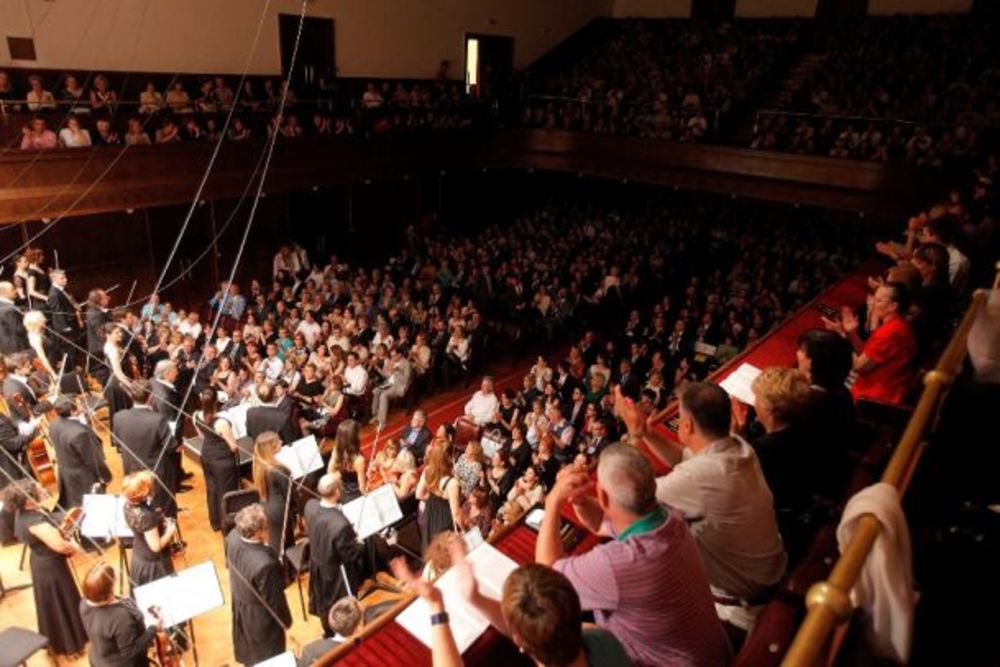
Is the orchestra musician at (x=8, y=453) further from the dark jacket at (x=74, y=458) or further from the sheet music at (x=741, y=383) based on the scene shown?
the sheet music at (x=741, y=383)

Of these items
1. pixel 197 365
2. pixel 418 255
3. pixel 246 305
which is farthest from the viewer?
pixel 418 255

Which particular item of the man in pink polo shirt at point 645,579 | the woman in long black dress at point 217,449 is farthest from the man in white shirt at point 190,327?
the man in pink polo shirt at point 645,579

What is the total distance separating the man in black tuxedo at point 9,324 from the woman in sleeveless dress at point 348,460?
5.26 m

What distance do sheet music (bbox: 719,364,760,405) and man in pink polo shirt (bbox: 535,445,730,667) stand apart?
1.95 meters

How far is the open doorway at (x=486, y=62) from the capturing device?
748 inches

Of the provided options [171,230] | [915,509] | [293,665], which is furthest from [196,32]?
[915,509]

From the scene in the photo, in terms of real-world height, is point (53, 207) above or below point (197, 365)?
above

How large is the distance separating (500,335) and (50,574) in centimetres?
793

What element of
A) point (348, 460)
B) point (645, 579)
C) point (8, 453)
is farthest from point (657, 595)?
point (8, 453)

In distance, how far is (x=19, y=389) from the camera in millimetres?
6809

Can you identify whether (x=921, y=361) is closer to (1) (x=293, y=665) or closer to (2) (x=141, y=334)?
(1) (x=293, y=665)

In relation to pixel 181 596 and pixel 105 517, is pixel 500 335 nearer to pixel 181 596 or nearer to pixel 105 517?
pixel 105 517

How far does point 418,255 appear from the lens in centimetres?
1488

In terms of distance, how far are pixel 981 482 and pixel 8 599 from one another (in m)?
7.06
